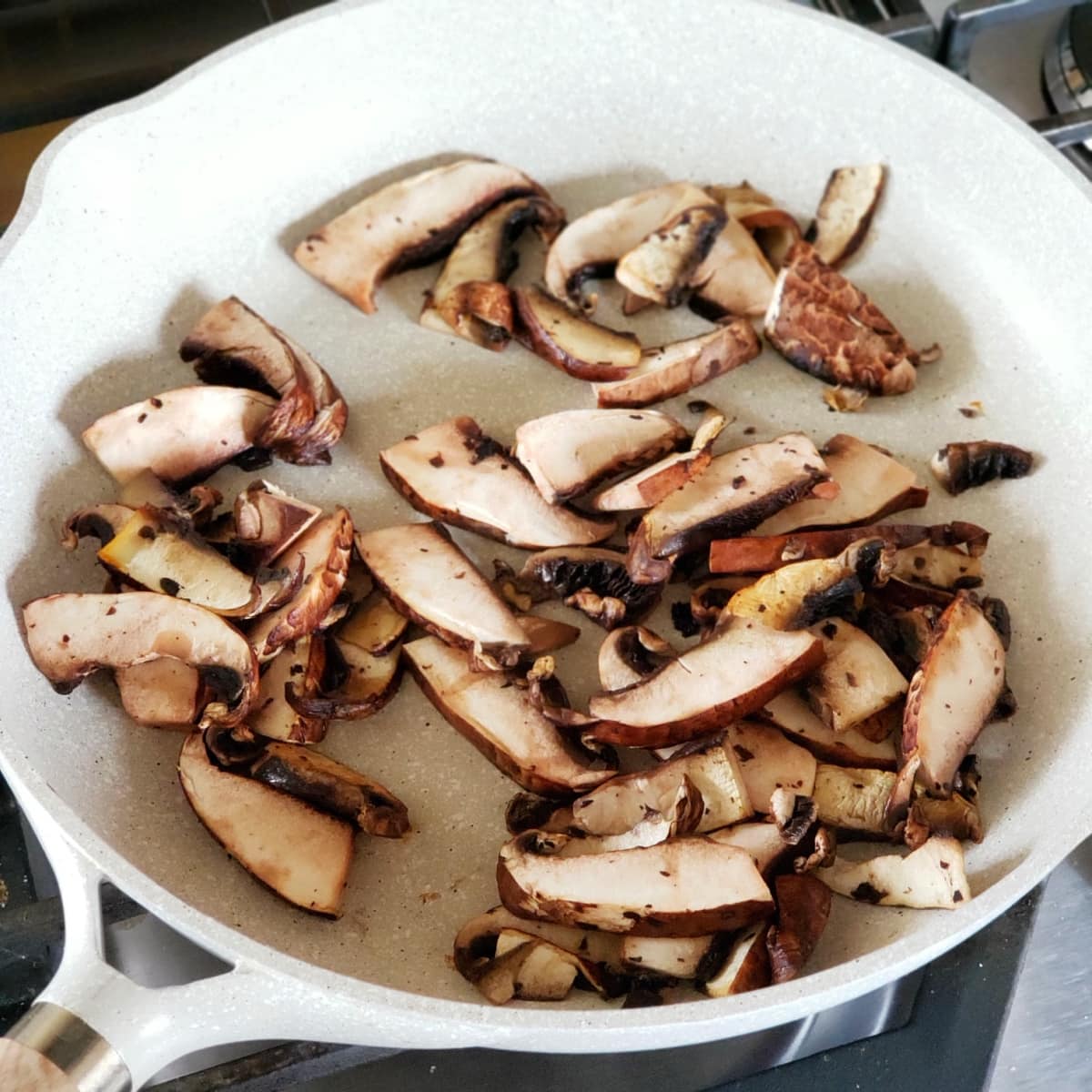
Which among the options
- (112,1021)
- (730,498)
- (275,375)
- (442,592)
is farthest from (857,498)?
(112,1021)

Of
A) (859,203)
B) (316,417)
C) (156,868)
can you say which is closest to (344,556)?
(316,417)

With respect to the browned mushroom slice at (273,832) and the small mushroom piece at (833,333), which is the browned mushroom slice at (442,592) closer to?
the browned mushroom slice at (273,832)

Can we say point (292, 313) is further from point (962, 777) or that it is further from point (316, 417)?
point (962, 777)

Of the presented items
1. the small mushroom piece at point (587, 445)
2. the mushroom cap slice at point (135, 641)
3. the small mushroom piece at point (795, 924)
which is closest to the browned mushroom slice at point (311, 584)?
the mushroom cap slice at point (135, 641)

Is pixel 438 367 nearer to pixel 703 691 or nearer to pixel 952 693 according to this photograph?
pixel 703 691

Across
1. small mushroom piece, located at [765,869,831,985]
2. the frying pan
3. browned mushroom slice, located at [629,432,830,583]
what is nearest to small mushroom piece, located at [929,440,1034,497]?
the frying pan

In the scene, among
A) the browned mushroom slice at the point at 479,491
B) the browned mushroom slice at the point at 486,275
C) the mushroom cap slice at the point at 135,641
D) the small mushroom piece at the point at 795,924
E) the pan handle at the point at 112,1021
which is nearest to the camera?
the pan handle at the point at 112,1021

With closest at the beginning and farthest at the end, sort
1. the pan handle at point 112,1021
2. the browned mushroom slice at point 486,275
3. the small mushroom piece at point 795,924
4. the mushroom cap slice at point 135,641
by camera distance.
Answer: the pan handle at point 112,1021 < the small mushroom piece at point 795,924 < the mushroom cap slice at point 135,641 < the browned mushroom slice at point 486,275
